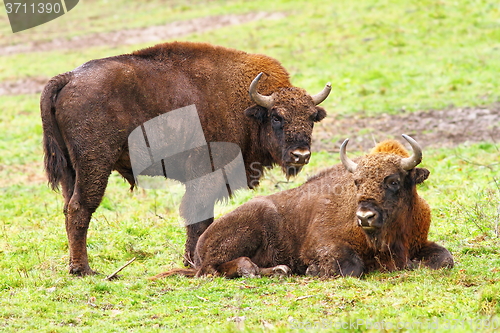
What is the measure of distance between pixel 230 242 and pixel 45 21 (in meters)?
32.0

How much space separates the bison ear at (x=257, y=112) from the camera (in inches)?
391

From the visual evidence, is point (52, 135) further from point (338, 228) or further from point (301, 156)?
point (338, 228)

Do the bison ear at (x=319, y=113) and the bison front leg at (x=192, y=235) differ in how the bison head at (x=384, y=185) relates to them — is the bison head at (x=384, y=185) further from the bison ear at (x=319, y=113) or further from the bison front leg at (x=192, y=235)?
the bison front leg at (x=192, y=235)

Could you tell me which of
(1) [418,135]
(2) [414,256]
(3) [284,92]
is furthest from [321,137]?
(2) [414,256]

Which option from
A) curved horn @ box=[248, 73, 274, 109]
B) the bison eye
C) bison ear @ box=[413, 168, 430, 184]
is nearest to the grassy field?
the bison eye

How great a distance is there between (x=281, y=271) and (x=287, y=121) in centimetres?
255

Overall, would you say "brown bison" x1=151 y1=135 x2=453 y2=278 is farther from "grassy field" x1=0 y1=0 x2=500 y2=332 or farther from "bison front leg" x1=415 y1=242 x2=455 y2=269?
"grassy field" x1=0 y1=0 x2=500 y2=332

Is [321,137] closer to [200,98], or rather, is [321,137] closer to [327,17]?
[200,98]

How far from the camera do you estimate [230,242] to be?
8602mm

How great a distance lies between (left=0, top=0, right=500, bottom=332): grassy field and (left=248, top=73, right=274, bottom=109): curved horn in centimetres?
256

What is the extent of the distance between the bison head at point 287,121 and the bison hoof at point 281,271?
6.12 ft

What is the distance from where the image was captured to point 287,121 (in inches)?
385

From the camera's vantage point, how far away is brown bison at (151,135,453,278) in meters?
7.64

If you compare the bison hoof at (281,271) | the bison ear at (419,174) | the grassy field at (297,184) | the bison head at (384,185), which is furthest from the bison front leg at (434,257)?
the bison hoof at (281,271)
